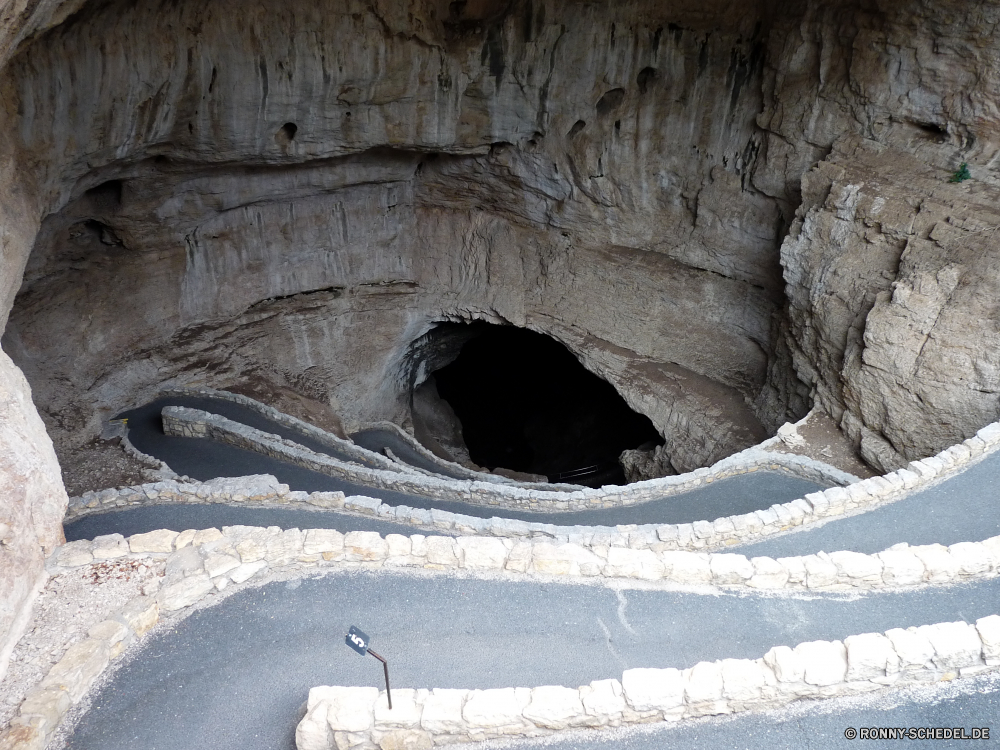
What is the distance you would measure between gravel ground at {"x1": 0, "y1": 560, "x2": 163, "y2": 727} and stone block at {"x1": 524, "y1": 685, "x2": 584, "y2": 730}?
3.65 m

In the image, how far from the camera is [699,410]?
16.5 meters

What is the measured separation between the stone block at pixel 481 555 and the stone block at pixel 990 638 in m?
3.88

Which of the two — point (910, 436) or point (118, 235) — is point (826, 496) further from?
point (118, 235)

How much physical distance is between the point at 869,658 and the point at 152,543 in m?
6.22

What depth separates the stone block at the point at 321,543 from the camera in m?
6.64

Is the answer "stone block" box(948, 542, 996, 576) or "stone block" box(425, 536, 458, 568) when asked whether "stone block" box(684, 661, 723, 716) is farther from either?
"stone block" box(948, 542, 996, 576)

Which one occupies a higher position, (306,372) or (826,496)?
(826,496)

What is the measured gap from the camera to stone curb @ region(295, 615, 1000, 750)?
4910 millimetres

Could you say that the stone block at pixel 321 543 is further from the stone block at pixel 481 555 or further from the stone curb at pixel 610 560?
the stone block at pixel 481 555

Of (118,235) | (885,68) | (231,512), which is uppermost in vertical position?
(885,68)

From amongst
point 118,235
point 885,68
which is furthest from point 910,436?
point 118,235

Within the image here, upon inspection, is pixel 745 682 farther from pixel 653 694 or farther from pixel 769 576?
pixel 769 576

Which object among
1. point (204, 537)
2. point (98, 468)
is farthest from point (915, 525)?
point (98, 468)

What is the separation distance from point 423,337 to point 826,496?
1453 cm
